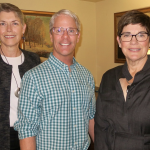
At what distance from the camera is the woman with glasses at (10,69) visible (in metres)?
1.63

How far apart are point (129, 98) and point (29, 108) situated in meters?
0.66

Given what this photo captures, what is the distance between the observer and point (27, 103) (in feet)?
4.49

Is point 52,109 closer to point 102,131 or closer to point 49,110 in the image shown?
point 49,110

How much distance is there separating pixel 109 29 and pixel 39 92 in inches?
138

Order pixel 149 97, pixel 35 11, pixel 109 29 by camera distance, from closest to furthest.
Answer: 1. pixel 149 97
2. pixel 35 11
3. pixel 109 29

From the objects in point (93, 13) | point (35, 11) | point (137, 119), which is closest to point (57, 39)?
point (137, 119)

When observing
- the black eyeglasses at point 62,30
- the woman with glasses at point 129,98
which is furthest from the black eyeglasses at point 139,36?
the black eyeglasses at point 62,30

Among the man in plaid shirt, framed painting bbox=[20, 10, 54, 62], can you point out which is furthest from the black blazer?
framed painting bbox=[20, 10, 54, 62]

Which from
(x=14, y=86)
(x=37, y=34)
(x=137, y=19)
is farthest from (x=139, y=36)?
(x=37, y=34)

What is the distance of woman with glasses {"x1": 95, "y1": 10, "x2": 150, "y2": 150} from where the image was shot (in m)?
1.35

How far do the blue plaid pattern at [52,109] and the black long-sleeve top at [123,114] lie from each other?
147 mm

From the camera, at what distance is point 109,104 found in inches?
59.4

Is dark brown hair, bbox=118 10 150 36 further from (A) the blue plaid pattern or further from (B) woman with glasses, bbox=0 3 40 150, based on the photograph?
(B) woman with glasses, bbox=0 3 40 150

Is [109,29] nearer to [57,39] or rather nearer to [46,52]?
[46,52]
